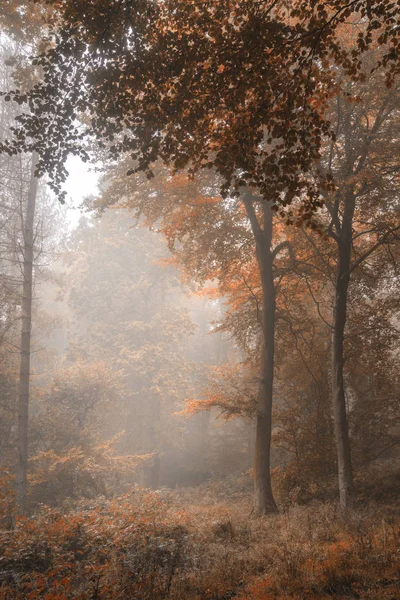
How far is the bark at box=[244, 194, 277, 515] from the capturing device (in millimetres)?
9812

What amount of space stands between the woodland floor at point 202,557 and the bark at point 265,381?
133cm

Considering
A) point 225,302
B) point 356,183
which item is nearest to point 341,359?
point 356,183

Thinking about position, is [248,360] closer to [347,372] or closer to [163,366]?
[347,372]

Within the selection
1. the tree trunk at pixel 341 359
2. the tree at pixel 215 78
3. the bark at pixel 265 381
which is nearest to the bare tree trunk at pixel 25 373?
the bark at pixel 265 381

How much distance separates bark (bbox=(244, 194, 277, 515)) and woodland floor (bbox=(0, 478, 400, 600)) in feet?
4.36

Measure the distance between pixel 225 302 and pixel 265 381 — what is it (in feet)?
10.2

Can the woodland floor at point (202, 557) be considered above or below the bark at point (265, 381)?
below

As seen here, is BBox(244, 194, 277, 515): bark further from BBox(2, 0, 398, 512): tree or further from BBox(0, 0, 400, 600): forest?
BBox(2, 0, 398, 512): tree

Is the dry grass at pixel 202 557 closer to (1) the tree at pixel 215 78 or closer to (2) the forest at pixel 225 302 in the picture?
(2) the forest at pixel 225 302

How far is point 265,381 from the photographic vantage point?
423 inches

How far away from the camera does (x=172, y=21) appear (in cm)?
409

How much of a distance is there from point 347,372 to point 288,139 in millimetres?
10269

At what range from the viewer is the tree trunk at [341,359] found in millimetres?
8836

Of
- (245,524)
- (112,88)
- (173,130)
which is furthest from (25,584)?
(112,88)
